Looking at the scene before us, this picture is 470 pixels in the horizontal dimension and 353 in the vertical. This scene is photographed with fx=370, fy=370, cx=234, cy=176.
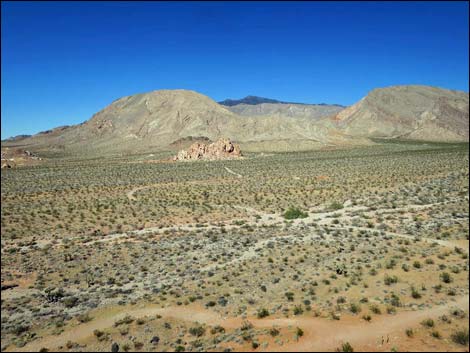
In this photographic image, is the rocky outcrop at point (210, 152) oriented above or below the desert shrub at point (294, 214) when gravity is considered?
above

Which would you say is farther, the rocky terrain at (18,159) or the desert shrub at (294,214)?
the rocky terrain at (18,159)

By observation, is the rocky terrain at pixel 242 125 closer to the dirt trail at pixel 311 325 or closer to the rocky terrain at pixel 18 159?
the rocky terrain at pixel 18 159

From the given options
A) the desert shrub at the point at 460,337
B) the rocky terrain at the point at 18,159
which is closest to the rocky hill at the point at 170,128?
the rocky terrain at the point at 18,159

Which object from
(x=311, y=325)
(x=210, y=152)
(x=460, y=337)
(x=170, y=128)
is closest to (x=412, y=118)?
(x=170, y=128)

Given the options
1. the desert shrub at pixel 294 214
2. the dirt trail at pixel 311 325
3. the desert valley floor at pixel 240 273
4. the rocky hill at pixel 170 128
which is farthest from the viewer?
the rocky hill at pixel 170 128

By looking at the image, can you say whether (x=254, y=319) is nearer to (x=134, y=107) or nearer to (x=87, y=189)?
(x=87, y=189)

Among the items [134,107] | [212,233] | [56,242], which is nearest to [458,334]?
[212,233]

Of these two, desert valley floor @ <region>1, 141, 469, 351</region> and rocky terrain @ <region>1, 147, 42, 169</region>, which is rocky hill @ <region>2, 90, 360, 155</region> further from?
desert valley floor @ <region>1, 141, 469, 351</region>
